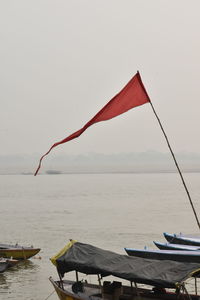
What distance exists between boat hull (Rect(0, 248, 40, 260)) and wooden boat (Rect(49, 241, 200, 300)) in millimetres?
11821

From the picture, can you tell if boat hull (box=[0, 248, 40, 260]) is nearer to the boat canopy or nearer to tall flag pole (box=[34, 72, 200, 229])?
the boat canopy

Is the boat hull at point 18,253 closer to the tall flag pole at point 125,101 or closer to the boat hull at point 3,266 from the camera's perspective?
the boat hull at point 3,266

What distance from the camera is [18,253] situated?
1203 inches

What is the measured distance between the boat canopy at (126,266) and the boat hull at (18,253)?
41.0 feet

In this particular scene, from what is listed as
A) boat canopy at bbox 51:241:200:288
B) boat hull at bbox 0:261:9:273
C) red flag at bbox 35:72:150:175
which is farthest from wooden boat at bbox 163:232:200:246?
red flag at bbox 35:72:150:175

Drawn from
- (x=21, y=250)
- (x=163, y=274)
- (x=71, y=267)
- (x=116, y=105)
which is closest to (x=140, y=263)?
(x=163, y=274)

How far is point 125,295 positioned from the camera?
56.9 ft

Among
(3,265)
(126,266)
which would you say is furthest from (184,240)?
(126,266)

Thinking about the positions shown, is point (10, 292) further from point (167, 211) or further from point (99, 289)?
point (167, 211)

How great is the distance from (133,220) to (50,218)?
11.7m

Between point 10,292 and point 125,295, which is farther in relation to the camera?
point 10,292

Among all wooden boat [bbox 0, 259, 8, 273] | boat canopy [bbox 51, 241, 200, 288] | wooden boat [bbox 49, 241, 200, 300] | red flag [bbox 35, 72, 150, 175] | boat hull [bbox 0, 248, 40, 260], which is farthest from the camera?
boat hull [bbox 0, 248, 40, 260]

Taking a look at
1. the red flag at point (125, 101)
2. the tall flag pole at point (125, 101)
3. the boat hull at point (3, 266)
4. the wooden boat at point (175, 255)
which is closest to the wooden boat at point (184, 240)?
the wooden boat at point (175, 255)

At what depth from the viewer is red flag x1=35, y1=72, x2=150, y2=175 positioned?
54.4 ft
